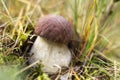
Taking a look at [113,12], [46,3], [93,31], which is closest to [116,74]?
[93,31]

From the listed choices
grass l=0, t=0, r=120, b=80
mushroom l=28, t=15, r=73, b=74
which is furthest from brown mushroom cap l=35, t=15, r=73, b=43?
grass l=0, t=0, r=120, b=80

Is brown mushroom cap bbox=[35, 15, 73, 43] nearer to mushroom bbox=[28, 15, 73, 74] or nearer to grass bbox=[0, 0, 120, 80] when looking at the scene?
mushroom bbox=[28, 15, 73, 74]

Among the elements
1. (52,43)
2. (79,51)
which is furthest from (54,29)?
(79,51)

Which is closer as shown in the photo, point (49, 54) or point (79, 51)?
point (49, 54)

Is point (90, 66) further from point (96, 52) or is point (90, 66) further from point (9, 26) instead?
point (9, 26)

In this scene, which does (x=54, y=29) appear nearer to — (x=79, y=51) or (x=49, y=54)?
(x=49, y=54)

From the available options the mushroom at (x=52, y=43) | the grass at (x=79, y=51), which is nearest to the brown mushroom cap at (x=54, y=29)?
the mushroom at (x=52, y=43)
